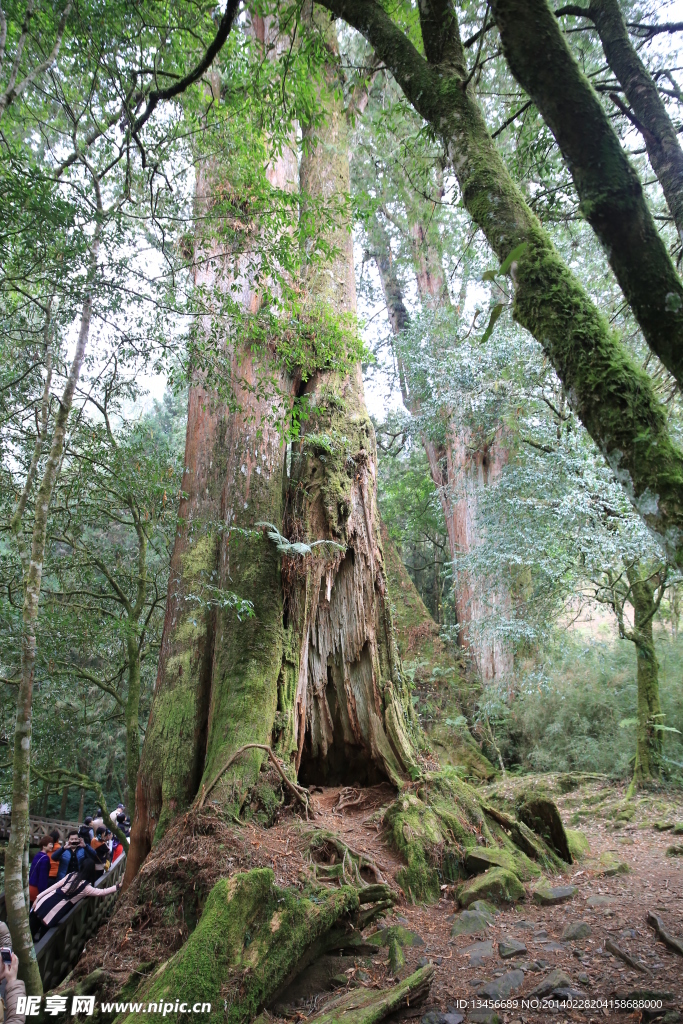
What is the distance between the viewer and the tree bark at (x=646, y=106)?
10.1ft

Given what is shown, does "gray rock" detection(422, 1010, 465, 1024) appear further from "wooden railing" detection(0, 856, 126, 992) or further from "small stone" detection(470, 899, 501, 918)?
"wooden railing" detection(0, 856, 126, 992)

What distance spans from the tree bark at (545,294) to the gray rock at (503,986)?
2431 millimetres

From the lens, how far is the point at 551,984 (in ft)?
9.42

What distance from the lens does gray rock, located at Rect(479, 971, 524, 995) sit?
9.59ft

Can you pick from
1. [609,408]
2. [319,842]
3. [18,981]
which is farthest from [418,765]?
[609,408]

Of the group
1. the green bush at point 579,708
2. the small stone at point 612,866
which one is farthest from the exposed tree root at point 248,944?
the green bush at point 579,708

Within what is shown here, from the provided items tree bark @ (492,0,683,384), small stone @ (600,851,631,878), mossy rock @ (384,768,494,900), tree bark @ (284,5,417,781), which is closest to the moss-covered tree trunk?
tree bark @ (492,0,683,384)

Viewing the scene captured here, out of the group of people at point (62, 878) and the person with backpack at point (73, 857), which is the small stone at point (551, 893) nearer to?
the group of people at point (62, 878)

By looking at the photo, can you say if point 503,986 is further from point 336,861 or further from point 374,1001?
point 336,861

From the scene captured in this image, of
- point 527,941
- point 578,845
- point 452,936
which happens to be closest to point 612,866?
point 578,845

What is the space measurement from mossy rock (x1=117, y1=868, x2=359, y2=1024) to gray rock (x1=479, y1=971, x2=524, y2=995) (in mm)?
958

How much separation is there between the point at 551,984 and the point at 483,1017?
42 centimetres

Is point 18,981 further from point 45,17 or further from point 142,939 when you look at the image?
point 45,17

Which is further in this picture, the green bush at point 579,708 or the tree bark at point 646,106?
the green bush at point 579,708
